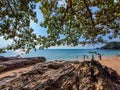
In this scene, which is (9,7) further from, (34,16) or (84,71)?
(84,71)

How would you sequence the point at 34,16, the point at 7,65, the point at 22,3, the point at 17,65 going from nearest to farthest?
the point at 22,3 < the point at 34,16 < the point at 7,65 < the point at 17,65

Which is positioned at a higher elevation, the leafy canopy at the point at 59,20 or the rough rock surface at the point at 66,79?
the leafy canopy at the point at 59,20

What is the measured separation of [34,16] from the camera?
31.4ft

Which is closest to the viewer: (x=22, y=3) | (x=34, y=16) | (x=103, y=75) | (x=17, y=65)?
(x=103, y=75)

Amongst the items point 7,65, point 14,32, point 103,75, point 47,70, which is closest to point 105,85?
point 103,75

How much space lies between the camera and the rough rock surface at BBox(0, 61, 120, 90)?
23.7 feet

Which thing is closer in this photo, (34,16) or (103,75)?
(103,75)

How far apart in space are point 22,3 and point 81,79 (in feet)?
11.6

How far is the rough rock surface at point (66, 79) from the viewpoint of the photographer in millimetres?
7211

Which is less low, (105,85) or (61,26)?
(61,26)

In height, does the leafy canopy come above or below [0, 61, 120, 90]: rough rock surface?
above

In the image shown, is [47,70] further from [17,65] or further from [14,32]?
[17,65]

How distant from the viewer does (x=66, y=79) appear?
296 inches

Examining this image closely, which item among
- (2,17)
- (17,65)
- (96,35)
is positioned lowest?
(17,65)
